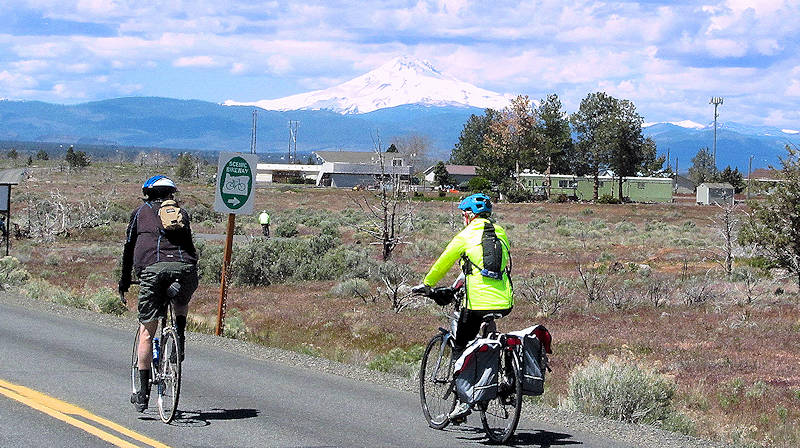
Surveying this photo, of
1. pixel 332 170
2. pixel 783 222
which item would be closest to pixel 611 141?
pixel 332 170

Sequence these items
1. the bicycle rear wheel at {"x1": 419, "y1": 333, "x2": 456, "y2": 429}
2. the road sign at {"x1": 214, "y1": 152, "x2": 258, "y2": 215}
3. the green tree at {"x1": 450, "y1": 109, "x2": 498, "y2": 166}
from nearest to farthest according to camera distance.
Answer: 1. the bicycle rear wheel at {"x1": 419, "y1": 333, "x2": 456, "y2": 429}
2. the road sign at {"x1": 214, "y1": 152, "x2": 258, "y2": 215}
3. the green tree at {"x1": 450, "y1": 109, "x2": 498, "y2": 166}

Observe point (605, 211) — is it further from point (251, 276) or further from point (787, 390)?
point (787, 390)

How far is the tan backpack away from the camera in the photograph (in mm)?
7648

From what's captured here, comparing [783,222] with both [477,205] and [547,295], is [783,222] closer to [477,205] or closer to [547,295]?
[547,295]

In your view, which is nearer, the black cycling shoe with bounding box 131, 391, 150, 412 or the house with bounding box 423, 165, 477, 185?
the black cycling shoe with bounding box 131, 391, 150, 412

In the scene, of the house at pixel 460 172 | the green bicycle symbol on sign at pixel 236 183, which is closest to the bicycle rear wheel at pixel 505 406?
the green bicycle symbol on sign at pixel 236 183

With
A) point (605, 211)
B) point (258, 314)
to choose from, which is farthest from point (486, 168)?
point (258, 314)

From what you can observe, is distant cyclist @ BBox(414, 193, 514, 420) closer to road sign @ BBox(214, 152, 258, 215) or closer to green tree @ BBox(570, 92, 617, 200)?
road sign @ BBox(214, 152, 258, 215)

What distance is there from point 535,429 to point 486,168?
100697 mm

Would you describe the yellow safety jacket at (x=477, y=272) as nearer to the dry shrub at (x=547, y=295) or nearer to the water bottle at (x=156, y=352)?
the water bottle at (x=156, y=352)

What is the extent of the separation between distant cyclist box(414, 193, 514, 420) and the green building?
312 feet

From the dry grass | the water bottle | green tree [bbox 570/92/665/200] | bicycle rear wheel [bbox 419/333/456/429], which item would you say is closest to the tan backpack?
the water bottle

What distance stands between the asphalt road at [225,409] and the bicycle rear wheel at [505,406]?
22 centimetres

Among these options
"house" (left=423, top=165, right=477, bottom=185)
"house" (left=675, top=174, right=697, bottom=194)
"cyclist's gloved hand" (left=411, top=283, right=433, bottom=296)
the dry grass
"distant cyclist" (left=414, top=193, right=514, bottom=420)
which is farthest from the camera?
"house" (left=675, top=174, right=697, bottom=194)
